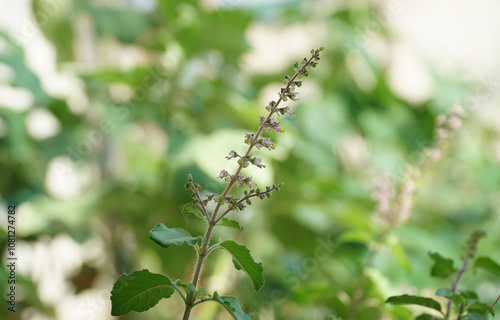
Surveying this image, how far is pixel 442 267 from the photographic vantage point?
0.40 m

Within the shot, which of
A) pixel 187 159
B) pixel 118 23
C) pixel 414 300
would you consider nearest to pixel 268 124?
pixel 414 300

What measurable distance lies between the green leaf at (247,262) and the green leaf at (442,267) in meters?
0.15

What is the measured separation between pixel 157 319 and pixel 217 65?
1.94ft

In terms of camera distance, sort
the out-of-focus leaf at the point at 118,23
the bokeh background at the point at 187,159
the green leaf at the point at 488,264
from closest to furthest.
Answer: the green leaf at the point at 488,264 < the bokeh background at the point at 187,159 < the out-of-focus leaf at the point at 118,23

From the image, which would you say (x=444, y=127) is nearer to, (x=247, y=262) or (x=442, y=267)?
(x=442, y=267)

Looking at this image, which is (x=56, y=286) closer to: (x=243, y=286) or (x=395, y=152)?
(x=243, y=286)

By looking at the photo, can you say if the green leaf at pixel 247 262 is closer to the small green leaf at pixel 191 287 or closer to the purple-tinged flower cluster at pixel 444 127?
the small green leaf at pixel 191 287

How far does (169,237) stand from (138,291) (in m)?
0.05

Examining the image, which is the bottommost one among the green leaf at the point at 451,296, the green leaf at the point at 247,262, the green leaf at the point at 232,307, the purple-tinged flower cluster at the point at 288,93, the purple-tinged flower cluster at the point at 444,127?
the green leaf at the point at 232,307

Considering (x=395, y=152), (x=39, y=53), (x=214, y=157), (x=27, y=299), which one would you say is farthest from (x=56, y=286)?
(x=395, y=152)

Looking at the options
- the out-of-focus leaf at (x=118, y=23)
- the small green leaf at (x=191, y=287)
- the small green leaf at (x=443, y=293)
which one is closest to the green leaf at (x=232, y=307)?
the small green leaf at (x=191, y=287)

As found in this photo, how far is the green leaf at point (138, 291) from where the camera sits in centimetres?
29

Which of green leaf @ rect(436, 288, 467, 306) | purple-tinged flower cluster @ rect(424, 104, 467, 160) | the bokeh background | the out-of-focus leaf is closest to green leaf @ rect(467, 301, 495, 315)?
green leaf @ rect(436, 288, 467, 306)

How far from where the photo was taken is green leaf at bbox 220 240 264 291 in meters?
0.30
